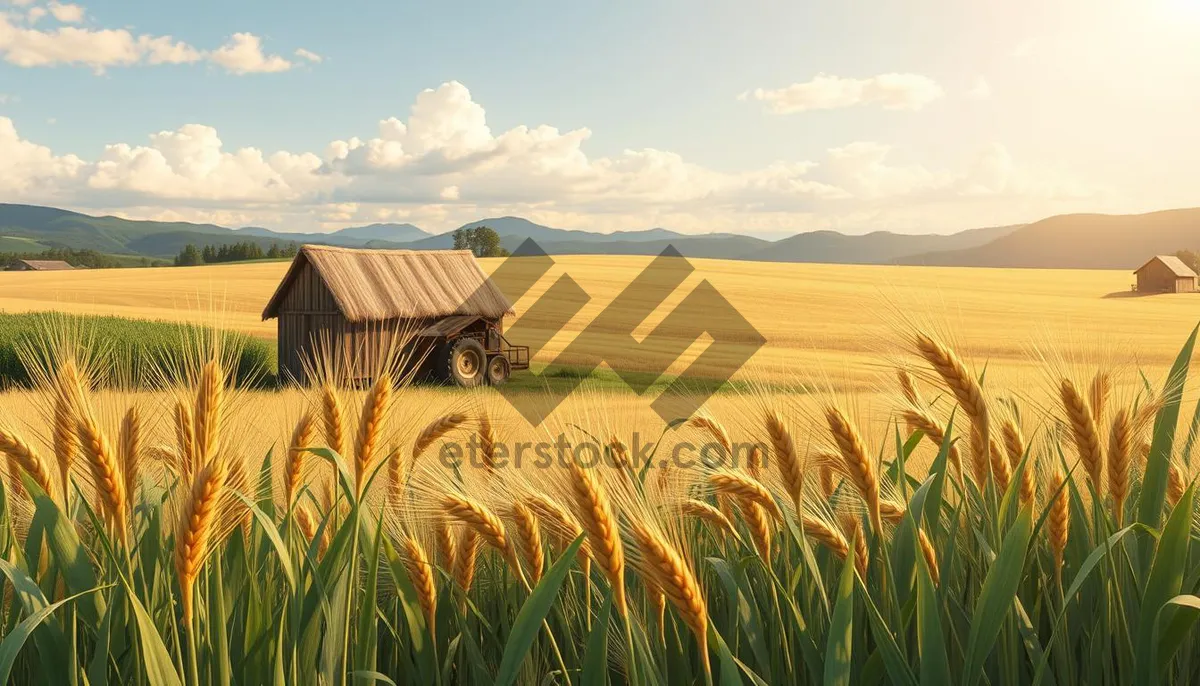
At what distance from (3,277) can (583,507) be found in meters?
78.6

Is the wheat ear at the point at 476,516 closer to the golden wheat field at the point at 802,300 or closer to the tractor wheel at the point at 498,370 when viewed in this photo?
the golden wheat field at the point at 802,300

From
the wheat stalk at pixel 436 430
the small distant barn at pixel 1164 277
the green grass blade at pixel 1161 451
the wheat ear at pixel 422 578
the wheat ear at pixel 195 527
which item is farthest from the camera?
the small distant barn at pixel 1164 277

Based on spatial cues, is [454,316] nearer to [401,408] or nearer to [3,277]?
[401,408]

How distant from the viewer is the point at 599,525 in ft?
5.99

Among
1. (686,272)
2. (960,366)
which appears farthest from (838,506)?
(686,272)

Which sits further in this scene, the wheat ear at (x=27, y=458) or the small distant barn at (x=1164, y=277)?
the small distant barn at (x=1164, y=277)

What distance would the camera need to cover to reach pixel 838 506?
9.79ft

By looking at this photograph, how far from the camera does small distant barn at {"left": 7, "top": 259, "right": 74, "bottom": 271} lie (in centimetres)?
10281

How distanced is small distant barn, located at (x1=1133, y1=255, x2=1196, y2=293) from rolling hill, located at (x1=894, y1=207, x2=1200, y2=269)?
103 metres

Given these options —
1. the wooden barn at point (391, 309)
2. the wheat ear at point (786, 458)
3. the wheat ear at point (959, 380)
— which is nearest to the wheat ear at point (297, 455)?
the wheat ear at point (786, 458)

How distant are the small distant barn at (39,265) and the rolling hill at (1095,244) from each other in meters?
140

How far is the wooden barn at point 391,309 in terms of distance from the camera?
23.2 m

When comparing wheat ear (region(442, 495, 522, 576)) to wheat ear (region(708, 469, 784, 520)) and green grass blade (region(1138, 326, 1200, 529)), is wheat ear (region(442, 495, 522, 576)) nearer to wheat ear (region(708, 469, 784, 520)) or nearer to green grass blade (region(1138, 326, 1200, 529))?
wheat ear (region(708, 469, 784, 520))

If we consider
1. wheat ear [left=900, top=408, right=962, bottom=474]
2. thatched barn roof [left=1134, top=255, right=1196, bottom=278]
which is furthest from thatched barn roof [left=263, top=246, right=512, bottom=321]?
thatched barn roof [left=1134, top=255, right=1196, bottom=278]
